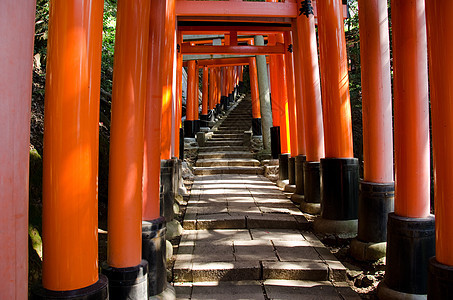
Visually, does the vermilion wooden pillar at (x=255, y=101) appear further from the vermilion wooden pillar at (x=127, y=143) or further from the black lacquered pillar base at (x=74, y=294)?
the black lacquered pillar base at (x=74, y=294)

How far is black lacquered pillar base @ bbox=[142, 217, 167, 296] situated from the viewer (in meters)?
3.19

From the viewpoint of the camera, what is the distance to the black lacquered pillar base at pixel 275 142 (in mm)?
10165

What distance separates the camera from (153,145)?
333 centimetres

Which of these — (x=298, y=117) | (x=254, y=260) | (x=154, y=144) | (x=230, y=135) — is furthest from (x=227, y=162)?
(x=154, y=144)

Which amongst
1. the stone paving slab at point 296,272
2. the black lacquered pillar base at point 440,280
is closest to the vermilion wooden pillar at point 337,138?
the stone paving slab at point 296,272

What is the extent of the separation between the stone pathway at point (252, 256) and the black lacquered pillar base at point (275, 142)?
3.58 meters

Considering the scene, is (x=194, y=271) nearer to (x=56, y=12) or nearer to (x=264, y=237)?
(x=264, y=237)

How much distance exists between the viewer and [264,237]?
5.02 m

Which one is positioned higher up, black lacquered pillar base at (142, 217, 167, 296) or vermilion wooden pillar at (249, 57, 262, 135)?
vermilion wooden pillar at (249, 57, 262, 135)

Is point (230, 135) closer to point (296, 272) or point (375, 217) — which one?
point (375, 217)

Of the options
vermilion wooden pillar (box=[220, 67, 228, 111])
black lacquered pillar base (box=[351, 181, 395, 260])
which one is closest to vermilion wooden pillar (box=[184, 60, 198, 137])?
vermilion wooden pillar (box=[220, 67, 228, 111])

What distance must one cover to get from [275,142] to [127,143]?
8.00 metres

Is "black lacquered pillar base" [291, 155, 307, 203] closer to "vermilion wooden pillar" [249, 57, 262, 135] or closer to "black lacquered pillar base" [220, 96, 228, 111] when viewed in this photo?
"vermilion wooden pillar" [249, 57, 262, 135]

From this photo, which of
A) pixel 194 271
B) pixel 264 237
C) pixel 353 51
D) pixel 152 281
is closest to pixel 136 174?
pixel 152 281
